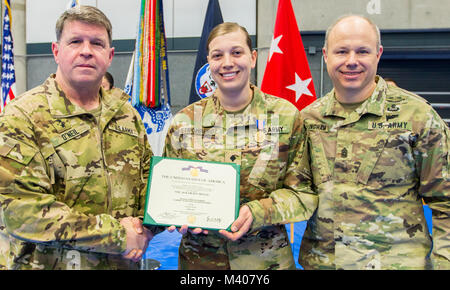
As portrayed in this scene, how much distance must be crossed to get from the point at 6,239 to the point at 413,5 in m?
7.54

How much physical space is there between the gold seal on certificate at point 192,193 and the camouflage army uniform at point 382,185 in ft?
1.18

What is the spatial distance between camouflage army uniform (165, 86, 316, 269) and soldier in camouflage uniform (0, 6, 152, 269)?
0.25 metres

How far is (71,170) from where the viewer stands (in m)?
1.49

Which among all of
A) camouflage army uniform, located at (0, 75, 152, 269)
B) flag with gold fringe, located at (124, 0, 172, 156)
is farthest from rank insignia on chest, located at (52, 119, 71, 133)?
flag with gold fringe, located at (124, 0, 172, 156)

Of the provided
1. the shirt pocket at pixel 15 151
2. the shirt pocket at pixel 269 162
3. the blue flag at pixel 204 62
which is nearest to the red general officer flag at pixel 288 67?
the blue flag at pixel 204 62

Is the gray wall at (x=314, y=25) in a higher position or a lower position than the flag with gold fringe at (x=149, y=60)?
higher

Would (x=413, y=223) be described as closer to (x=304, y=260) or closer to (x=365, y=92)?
(x=304, y=260)

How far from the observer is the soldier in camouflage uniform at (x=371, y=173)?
1.56 meters

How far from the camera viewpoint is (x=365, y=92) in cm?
170

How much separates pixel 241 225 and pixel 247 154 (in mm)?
344

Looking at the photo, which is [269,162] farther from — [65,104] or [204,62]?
[204,62]

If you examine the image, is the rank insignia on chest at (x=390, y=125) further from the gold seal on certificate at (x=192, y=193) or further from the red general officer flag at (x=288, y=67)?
the red general officer flag at (x=288, y=67)

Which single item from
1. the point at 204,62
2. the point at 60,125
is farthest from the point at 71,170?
the point at 204,62
